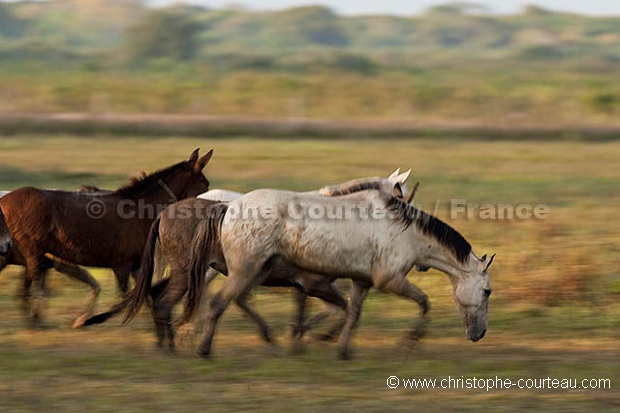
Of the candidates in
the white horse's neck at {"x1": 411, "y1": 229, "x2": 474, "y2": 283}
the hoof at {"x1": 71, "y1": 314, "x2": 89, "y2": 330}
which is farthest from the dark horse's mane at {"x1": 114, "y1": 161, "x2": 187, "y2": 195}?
the white horse's neck at {"x1": 411, "y1": 229, "x2": 474, "y2": 283}

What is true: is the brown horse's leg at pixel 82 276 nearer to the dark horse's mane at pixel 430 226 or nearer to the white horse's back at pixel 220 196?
the white horse's back at pixel 220 196

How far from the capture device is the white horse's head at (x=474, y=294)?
26.8 feet

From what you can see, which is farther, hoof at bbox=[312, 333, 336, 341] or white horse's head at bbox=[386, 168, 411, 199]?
white horse's head at bbox=[386, 168, 411, 199]

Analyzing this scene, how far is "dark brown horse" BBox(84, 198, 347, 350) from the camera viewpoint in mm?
8227

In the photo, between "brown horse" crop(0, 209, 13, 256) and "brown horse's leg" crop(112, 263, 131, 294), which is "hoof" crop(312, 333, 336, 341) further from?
"brown horse" crop(0, 209, 13, 256)

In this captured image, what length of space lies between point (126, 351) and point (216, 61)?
233ft

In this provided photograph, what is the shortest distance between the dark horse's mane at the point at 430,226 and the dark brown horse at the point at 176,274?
83 cm

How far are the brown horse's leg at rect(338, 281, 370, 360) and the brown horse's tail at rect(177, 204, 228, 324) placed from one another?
41.4 inches

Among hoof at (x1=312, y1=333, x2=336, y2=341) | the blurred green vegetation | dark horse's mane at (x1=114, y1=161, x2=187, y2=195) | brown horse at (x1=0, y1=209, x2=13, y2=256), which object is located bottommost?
the blurred green vegetation

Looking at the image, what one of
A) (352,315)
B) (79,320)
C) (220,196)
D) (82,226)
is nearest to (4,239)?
(82,226)

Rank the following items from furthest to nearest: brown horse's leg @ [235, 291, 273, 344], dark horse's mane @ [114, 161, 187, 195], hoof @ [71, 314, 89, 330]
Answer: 1. dark horse's mane @ [114, 161, 187, 195]
2. hoof @ [71, 314, 89, 330]
3. brown horse's leg @ [235, 291, 273, 344]

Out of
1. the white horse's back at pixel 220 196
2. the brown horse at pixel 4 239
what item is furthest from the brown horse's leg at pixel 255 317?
the brown horse at pixel 4 239

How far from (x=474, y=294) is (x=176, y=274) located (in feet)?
7.14

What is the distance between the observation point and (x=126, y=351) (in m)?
8.38
